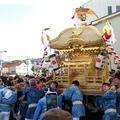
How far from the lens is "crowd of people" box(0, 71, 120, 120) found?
7.97 metres

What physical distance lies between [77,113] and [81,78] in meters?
1.27

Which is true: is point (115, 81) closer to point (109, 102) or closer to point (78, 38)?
point (109, 102)

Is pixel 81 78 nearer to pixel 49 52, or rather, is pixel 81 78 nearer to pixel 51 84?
pixel 51 84

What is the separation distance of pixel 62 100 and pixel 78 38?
177cm

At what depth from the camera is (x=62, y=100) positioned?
29.6 ft

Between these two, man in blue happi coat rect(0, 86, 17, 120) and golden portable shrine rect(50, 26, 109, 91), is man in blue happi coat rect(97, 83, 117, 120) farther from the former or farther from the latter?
man in blue happi coat rect(0, 86, 17, 120)

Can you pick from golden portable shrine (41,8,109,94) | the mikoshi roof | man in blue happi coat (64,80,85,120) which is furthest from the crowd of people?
the mikoshi roof

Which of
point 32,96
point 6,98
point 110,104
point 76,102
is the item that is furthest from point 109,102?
point 6,98

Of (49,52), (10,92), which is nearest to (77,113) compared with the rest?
(10,92)

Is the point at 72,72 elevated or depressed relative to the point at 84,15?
depressed

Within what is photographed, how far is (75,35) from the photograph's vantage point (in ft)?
32.7

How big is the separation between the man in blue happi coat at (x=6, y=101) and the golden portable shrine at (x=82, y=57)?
1374 mm

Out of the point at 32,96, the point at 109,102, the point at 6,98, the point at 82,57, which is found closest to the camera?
the point at 109,102

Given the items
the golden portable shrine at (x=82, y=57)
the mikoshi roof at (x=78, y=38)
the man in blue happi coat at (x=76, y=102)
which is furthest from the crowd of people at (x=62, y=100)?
the mikoshi roof at (x=78, y=38)
